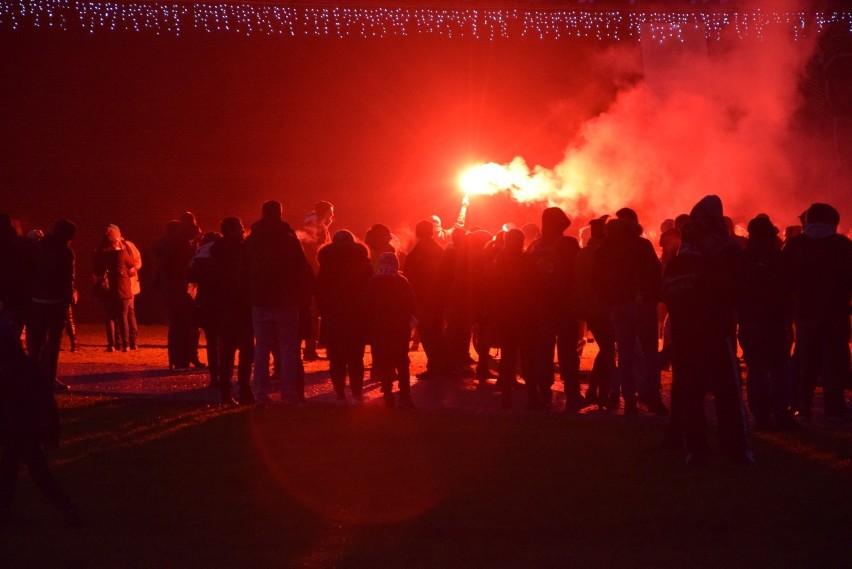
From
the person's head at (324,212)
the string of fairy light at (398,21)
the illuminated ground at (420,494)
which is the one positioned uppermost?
the string of fairy light at (398,21)

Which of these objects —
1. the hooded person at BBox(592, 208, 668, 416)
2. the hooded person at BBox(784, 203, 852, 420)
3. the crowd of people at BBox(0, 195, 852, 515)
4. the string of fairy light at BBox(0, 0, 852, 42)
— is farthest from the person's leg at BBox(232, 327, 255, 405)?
the string of fairy light at BBox(0, 0, 852, 42)

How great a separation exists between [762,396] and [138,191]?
1788 centimetres

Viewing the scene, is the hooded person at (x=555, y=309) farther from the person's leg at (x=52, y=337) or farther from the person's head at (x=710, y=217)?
the person's leg at (x=52, y=337)

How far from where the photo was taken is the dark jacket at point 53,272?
11172 millimetres

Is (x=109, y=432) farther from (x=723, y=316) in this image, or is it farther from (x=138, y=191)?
(x=138, y=191)

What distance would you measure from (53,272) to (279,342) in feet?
7.66

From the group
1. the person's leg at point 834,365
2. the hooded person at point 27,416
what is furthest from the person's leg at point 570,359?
the hooded person at point 27,416

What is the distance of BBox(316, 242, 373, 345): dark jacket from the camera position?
10.8 m

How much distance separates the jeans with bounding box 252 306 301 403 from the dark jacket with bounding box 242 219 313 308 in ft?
0.38

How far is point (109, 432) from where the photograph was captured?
9.55m

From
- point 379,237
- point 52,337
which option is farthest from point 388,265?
point 52,337

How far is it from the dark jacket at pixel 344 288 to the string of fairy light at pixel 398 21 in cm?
1470

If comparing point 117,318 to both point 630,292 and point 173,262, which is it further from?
point 630,292

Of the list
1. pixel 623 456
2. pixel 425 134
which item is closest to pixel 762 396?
pixel 623 456
